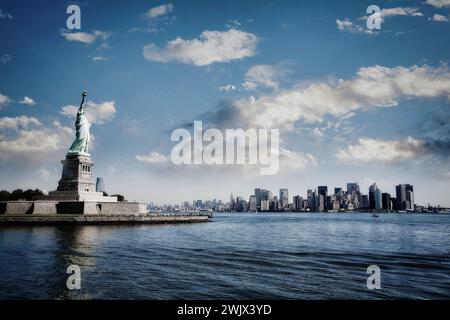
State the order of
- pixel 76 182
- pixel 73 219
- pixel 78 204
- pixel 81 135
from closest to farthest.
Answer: pixel 73 219 < pixel 78 204 < pixel 76 182 < pixel 81 135

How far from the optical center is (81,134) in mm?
77062

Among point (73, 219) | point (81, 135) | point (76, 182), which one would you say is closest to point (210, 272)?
point (73, 219)

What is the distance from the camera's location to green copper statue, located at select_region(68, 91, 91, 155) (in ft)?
249

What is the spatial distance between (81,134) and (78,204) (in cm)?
1760

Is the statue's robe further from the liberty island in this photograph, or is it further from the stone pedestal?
the stone pedestal

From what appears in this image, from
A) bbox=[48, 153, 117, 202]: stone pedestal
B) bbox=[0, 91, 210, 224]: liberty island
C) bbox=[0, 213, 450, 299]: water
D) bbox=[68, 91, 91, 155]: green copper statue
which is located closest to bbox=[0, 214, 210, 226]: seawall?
bbox=[0, 91, 210, 224]: liberty island

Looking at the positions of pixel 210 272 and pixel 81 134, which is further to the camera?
pixel 81 134

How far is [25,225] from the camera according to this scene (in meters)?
59.5

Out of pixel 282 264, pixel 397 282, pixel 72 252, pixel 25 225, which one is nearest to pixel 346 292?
pixel 397 282

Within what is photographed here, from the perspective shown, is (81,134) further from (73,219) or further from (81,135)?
(73,219)

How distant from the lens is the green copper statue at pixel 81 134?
75938mm

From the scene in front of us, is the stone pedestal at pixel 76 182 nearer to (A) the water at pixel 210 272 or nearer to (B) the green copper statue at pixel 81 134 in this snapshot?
(B) the green copper statue at pixel 81 134
